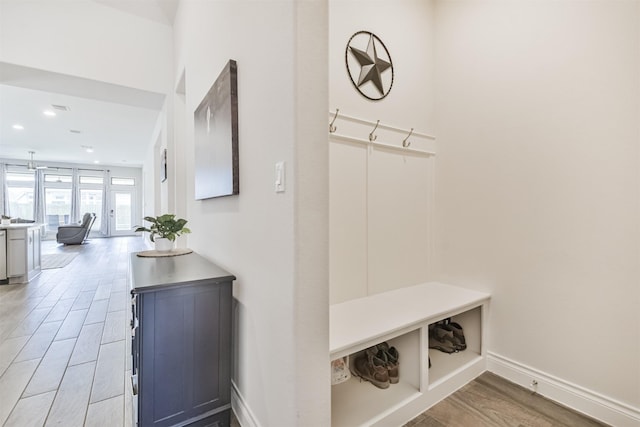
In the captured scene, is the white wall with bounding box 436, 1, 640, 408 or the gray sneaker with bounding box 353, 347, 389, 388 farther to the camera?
the gray sneaker with bounding box 353, 347, 389, 388

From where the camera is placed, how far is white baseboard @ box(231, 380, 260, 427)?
4.16 ft

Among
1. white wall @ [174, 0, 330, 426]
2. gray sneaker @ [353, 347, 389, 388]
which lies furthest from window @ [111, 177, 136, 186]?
gray sneaker @ [353, 347, 389, 388]

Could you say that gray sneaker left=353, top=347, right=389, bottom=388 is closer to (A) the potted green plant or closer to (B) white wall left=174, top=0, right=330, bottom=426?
(B) white wall left=174, top=0, right=330, bottom=426

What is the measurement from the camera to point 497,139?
1827 millimetres

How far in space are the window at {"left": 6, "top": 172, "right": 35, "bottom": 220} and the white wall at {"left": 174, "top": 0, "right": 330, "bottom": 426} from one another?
36.7 feet

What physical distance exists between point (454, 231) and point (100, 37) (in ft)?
11.8

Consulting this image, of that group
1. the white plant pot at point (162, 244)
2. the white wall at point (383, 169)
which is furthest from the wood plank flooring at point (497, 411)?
the white plant pot at point (162, 244)

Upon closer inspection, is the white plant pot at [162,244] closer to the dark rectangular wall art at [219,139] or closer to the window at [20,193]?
the dark rectangular wall art at [219,139]

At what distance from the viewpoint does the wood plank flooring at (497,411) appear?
1379mm

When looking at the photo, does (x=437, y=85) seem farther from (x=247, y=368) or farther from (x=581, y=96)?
(x=247, y=368)

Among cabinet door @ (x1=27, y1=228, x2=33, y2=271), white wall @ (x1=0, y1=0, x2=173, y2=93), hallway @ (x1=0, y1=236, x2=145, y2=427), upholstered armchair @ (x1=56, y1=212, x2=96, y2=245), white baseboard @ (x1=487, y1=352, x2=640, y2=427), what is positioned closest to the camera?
white baseboard @ (x1=487, y1=352, x2=640, y2=427)

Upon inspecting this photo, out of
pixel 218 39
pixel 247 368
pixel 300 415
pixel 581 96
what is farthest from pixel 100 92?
pixel 581 96

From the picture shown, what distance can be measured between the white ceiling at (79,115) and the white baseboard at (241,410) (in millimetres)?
2960

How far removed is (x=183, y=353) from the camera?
4.12 feet
